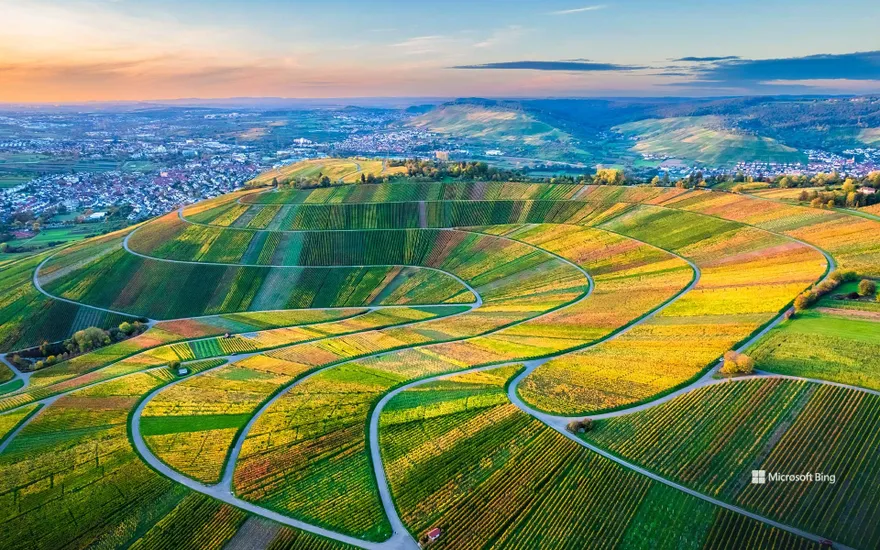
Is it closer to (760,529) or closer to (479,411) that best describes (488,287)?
(479,411)

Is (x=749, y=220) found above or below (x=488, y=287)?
above

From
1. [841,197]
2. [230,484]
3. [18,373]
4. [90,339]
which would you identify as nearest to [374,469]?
[230,484]

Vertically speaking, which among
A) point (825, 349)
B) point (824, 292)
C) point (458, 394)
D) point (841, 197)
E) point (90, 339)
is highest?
point (841, 197)

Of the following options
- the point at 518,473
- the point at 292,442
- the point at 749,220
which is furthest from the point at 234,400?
the point at 749,220

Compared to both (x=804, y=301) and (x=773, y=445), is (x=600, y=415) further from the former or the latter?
(x=804, y=301)

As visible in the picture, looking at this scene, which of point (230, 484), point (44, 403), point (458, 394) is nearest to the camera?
point (230, 484)

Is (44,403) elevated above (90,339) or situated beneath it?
elevated above

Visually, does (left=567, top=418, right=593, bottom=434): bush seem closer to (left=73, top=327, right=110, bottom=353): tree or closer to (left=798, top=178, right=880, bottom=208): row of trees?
(left=73, top=327, right=110, bottom=353): tree

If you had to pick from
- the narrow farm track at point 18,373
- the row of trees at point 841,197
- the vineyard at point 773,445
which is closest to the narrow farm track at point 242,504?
the vineyard at point 773,445
